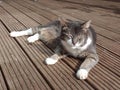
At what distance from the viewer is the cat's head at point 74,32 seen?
2.63m

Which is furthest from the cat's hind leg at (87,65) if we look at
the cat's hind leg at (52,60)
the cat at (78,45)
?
the cat's hind leg at (52,60)

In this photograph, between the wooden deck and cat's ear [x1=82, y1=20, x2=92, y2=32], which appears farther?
cat's ear [x1=82, y1=20, x2=92, y2=32]

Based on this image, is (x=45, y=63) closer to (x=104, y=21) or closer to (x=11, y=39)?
(x=11, y=39)

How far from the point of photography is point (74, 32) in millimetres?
2672

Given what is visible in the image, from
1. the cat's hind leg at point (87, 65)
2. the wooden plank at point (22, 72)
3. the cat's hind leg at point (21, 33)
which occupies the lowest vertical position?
the cat's hind leg at point (21, 33)

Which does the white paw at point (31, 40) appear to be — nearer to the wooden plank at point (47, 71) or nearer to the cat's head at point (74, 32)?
the wooden plank at point (47, 71)

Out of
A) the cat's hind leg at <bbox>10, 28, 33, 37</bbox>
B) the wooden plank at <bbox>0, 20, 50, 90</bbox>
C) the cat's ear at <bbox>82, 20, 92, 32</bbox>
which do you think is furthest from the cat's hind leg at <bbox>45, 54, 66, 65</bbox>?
the cat's hind leg at <bbox>10, 28, 33, 37</bbox>

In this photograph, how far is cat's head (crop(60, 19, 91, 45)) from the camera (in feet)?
8.64

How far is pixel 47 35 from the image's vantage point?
3652 millimetres

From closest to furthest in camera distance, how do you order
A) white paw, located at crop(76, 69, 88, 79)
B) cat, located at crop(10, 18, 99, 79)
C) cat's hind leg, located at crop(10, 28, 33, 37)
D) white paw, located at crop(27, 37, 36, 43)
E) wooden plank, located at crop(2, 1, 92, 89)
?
1. wooden plank, located at crop(2, 1, 92, 89)
2. white paw, located at crop(76, 69, 88, 79)
3. cat, located at crop(10, 18, 99, 79)
4. white paw, located at crop(27, 37, 36, 43)
5. cat's hind leg, located at crop(10, 28, 33, 37)

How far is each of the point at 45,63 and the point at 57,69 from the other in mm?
203

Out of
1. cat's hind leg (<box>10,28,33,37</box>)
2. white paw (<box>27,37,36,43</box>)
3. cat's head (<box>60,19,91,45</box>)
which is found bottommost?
cat's hind leg (<box>10,28,33,37</box>)

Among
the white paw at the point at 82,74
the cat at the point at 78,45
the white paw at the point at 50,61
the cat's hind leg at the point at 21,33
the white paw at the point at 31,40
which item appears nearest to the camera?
the white paw at the point at 82,74

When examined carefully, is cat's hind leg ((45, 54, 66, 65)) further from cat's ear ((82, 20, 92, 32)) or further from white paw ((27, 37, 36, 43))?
white paw ((27, 37, 36, 43))
